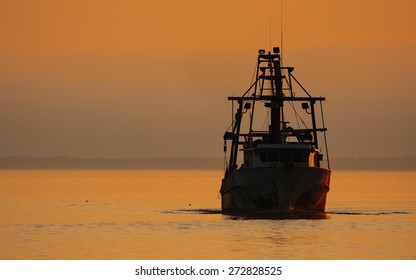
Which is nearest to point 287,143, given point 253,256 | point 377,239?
point 377,239

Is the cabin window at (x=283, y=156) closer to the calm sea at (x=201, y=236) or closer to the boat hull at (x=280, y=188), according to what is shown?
the boat hull at (x=280, y=188)

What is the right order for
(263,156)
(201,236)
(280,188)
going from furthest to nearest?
(263,156)
(280,188)
(201,236)

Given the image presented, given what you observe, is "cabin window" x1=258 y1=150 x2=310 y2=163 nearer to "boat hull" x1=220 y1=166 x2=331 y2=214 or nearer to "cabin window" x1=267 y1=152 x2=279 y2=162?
"cabin window" x1=267 y1=152 x2=279 y2=162

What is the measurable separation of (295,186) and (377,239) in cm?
1628

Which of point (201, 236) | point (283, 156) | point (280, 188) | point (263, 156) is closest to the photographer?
point (201, 236)

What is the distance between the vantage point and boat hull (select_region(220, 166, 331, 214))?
305 ft

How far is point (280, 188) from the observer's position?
93.4m

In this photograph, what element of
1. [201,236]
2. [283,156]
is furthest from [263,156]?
[201,236]

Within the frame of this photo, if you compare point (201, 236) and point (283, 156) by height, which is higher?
point (283, 156)

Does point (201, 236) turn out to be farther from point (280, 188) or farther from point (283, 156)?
point (283, 156)

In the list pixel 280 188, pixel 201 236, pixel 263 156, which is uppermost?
pixel 263 156

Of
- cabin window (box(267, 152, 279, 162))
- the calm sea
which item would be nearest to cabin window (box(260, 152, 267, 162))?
cabin window (box(267, 152, 279, 162))

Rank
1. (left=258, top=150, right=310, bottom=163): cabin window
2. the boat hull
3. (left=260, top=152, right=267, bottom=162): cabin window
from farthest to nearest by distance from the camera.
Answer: (left=260, top=152, right=267, bottom=162): cabin window < (left=258, top=150, right=310, bottom=163): cabin window < the boat hull

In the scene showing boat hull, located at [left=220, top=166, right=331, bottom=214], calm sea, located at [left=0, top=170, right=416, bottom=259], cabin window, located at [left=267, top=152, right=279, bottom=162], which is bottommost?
calm sea, located at [left=0, top=170, right=416, bottom=259]
